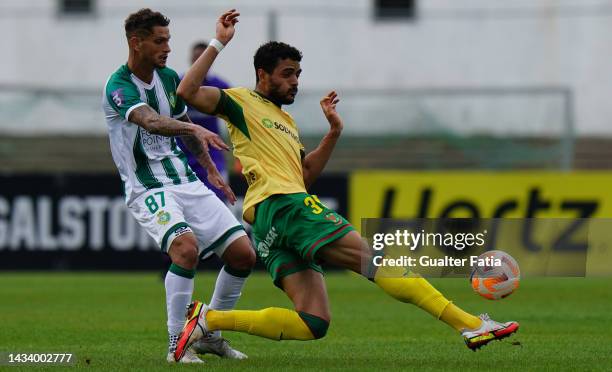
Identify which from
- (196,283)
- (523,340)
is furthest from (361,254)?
(196,283)

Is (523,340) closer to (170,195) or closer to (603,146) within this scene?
(170,195)

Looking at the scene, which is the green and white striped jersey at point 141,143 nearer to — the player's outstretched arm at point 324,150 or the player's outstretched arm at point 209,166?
the player's outstretched arm at point 209,166

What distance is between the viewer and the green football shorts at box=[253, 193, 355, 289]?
25.8ft

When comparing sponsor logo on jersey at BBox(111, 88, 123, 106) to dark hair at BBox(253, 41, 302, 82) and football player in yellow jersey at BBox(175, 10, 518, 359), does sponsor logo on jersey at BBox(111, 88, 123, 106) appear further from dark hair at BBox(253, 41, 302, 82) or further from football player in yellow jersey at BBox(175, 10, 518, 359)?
dark hair at BBox(253, 41, 302, 82)

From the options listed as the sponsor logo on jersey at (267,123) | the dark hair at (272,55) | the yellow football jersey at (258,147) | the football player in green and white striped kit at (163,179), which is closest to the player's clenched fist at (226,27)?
the dark hair at (272,55)

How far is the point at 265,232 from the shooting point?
26.4ft

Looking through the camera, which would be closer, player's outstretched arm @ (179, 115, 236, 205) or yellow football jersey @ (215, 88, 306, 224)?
yellow football jersey @ (215, 88, 306, 224)

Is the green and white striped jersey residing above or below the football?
→ above

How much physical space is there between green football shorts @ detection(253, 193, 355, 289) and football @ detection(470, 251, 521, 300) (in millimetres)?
774

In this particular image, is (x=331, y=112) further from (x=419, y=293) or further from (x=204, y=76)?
(x=419, y=293)

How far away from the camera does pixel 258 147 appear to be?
8.09 m

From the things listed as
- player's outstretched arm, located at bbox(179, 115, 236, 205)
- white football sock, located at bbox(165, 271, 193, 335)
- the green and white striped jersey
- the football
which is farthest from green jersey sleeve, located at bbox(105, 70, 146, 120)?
the football

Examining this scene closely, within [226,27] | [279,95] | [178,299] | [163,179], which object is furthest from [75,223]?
[226,27]

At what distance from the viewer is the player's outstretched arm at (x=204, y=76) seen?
7793mm
